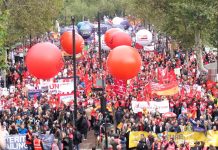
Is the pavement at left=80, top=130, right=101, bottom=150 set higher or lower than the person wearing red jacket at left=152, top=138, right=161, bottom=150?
lower

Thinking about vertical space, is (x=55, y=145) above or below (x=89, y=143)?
above

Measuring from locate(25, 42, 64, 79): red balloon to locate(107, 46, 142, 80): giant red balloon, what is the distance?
2087mm

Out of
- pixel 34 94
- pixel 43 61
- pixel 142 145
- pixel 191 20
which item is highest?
pixel 191 20

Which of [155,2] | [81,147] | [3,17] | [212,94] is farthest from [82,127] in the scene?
[155,2]

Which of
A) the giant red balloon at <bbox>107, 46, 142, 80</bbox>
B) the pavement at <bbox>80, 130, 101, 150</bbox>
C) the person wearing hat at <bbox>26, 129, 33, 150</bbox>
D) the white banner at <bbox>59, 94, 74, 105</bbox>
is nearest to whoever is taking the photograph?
the person wearing hat at <bbox>26, 129, 33, 150</bbox>

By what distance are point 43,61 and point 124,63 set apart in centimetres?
303

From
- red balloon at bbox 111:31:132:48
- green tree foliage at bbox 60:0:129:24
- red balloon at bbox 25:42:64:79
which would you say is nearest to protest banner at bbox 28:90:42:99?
red balloon at bbox 25:42:64:79

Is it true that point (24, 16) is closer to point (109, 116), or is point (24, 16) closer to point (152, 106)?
point (109, 116)

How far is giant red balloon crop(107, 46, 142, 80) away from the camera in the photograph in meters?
22.5

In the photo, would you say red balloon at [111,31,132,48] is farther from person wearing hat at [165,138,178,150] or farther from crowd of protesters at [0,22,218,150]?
person wearing hat at [165,138,178,150]

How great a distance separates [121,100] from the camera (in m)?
26.8

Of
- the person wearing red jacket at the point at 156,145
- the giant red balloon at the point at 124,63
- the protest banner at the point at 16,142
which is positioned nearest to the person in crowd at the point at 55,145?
the protest banner at the point at 16,142


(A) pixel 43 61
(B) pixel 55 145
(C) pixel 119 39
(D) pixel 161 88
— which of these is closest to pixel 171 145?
(B) pixel 55 145

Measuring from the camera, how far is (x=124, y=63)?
22438 millimetres
